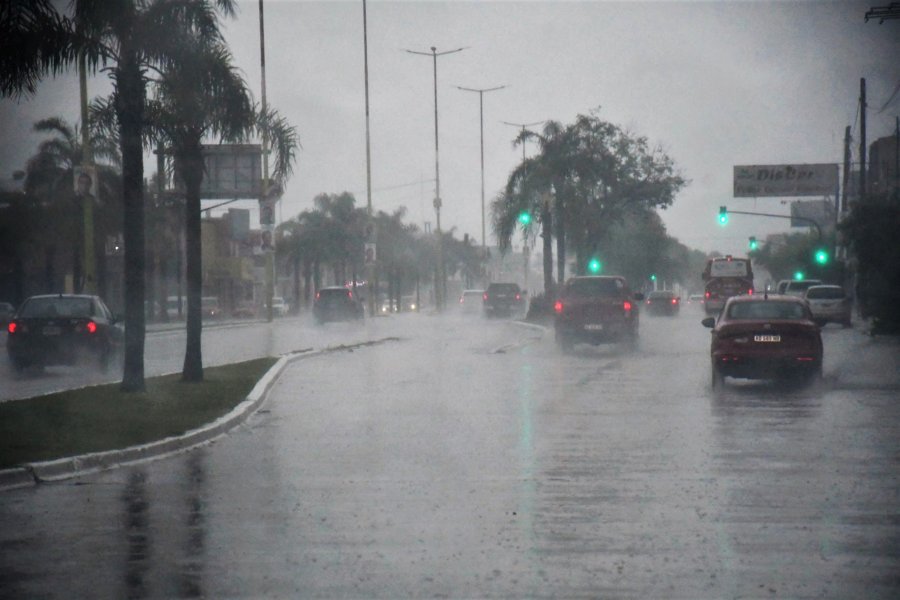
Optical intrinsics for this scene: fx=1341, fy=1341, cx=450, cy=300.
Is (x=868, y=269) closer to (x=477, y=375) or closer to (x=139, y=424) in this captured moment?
(x=477, y=375)

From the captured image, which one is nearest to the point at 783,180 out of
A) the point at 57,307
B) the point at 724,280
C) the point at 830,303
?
the point at 724,280

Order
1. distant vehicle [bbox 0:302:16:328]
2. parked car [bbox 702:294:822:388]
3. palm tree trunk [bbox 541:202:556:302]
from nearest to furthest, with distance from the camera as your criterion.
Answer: parked car [bbox 702:294:822:388] < palm tree trunk [bbox 541:202:556:302] < distant vehicle [bbox 0:302:16:328]

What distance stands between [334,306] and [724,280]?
90.9 feet

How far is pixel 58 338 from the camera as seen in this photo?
94.2ft

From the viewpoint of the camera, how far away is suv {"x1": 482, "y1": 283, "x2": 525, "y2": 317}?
70938 mm

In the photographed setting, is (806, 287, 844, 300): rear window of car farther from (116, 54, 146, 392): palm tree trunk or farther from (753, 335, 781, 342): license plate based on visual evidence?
(116, 54, 146, 392): palm tree trunk

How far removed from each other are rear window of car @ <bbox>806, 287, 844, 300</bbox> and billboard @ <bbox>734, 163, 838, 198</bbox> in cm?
4183

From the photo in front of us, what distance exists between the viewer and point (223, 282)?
118 m

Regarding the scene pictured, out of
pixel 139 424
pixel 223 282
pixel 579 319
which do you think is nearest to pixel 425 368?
pixel 579 319

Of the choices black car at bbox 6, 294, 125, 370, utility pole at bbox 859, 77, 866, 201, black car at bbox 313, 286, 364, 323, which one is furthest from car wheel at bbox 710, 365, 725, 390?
utility pole at bbox 859, 77, 866, 201

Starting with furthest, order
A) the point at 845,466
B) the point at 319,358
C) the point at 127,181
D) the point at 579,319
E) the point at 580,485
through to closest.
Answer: the point at 579,319
the point at 319,358
the point at 127,181
the point at 845,466
the point at 580,485

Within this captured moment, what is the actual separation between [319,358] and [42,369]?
683 centimetres

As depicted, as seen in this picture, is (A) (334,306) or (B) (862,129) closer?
(A) (334,306)

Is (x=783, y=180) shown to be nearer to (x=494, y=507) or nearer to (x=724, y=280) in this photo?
(x=724, y=280)
